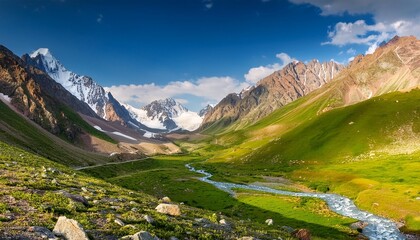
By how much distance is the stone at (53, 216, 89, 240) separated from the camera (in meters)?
16.1

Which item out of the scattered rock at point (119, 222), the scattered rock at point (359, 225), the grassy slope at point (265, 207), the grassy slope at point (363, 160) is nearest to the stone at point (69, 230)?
the scattered rock at point (119, 222)

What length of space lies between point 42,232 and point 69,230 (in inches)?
53.3

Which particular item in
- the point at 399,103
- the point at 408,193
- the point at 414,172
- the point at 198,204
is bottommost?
the point at 198,204

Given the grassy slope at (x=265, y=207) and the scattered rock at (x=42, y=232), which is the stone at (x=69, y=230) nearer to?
the scattered rock at (x=42, y=232)

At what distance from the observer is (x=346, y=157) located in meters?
155

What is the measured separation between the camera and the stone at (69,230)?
1609 centimetres

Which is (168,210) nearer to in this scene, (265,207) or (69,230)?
(69,230)

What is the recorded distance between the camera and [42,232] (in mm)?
16438

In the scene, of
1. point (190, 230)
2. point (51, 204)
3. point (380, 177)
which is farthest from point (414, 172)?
point (51, 204)

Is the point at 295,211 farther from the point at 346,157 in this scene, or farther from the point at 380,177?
the point at 346,157

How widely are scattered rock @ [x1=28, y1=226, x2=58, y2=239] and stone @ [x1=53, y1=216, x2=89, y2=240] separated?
345 millimetres

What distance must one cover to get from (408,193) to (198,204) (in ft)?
152

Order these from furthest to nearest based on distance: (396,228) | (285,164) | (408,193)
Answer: (285,164) → (408,193) → (396,228)

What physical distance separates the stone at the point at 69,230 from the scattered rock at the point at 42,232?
345 millimetres
